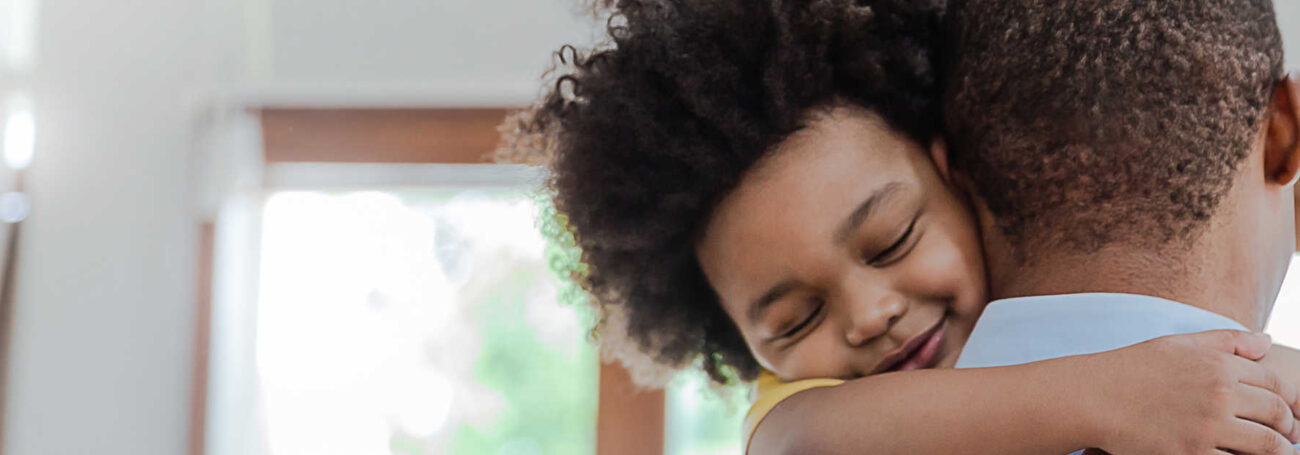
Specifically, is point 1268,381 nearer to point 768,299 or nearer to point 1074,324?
point 1074,324

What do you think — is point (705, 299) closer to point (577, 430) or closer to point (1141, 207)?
point (1141, 207)

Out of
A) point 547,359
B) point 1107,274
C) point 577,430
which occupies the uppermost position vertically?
point 1107,274

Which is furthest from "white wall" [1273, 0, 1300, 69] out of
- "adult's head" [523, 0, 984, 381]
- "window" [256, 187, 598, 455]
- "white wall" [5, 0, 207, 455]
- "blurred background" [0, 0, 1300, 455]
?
"white wall" [5, 0, 207, 455]

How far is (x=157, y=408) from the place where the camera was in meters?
2.66

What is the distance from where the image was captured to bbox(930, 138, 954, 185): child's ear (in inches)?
30.9

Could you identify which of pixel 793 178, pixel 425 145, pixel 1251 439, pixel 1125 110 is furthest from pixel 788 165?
pixel 425 145

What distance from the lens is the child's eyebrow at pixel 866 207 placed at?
0.79 m

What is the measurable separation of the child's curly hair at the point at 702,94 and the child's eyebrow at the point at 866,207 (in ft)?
0.18

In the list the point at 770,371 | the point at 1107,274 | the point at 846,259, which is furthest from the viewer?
the point at 770,371

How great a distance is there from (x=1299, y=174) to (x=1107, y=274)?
0.16 m

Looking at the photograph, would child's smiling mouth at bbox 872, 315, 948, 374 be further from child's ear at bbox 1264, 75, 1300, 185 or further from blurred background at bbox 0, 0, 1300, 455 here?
blurred background at bbox 0, 0, 1300, 455

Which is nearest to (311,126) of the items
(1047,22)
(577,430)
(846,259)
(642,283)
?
(577,430)

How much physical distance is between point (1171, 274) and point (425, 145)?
2145mm

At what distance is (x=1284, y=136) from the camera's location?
0.63 meters
